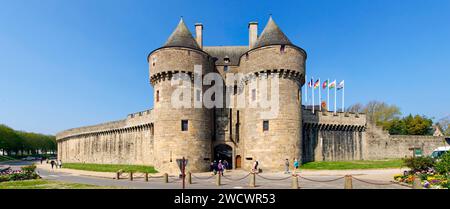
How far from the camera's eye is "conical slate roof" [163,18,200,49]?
30956mm

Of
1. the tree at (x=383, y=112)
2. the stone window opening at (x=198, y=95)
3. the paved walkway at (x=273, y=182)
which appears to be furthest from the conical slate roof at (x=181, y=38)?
the tree at (x=383, y=112)

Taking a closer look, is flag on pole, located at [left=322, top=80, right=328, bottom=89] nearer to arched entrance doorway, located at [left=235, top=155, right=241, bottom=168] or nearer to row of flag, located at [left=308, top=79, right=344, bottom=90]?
row of flag, located at [left=308, top=79, right=344, bottom=90]

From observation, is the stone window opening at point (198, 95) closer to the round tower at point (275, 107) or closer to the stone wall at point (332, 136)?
the round tower at point (275, 107)

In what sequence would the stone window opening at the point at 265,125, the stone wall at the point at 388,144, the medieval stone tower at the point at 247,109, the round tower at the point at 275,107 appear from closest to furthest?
Answer: 1. the round tower at the point at 275,107
2. the medieval stone tower at the point at 247,109
3. the stone window opening at the point at 265,125
4. the stone wall at the point at 388,144

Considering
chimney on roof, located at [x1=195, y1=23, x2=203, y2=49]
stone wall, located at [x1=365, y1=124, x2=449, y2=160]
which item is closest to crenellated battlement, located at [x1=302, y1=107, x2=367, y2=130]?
stone wall, located at [x1=365, y1=124, x2=449, y2=160]

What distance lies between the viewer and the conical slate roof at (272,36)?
3011 centimetres

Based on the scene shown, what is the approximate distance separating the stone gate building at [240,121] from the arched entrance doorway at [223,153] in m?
0.10
